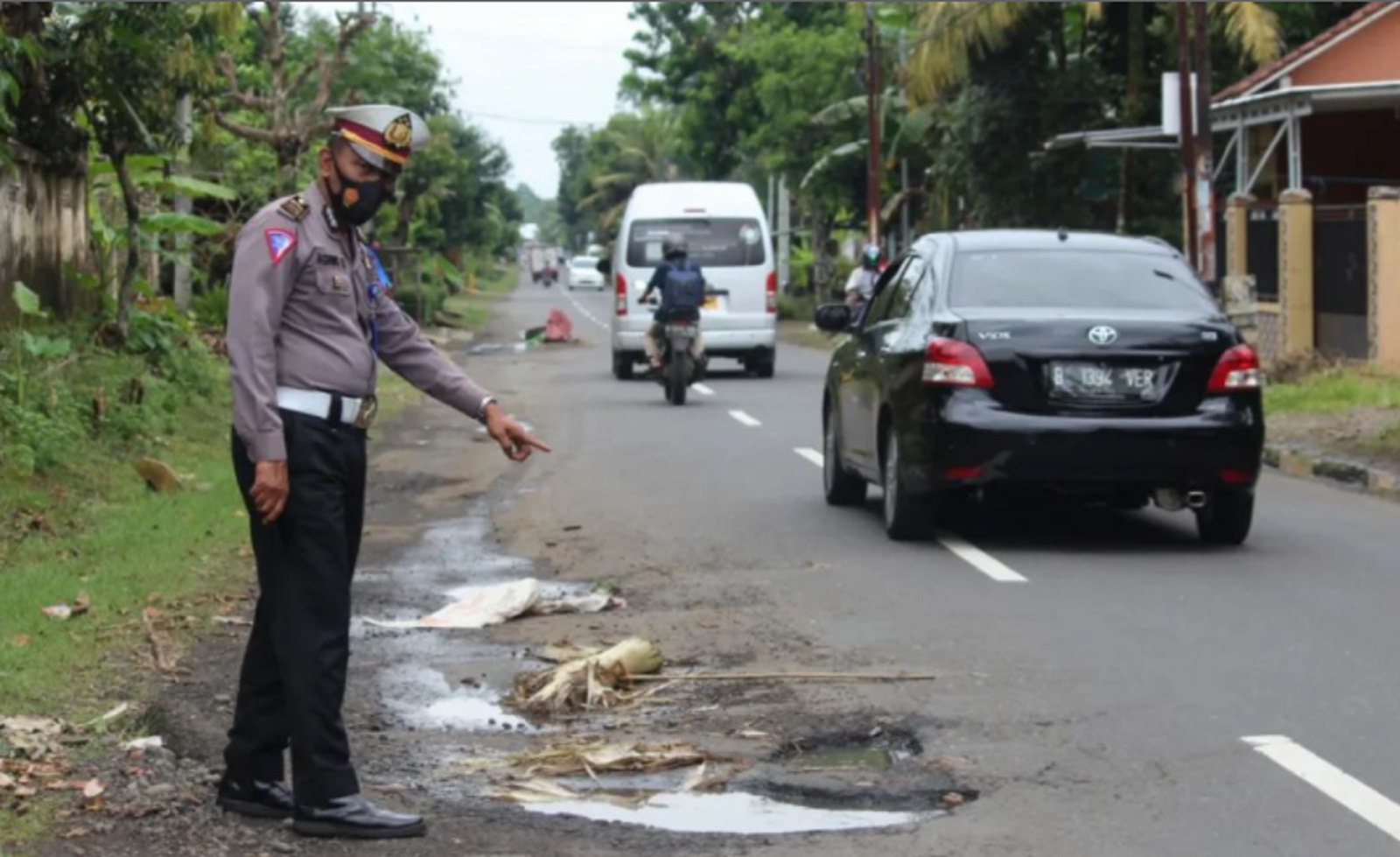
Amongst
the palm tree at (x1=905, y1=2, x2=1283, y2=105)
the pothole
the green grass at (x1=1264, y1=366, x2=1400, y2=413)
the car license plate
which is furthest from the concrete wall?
the palm tree at (x1=905, y1=2, x2=1283, y2=105)

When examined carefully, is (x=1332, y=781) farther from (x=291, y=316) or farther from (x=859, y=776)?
(x=291, y=316)

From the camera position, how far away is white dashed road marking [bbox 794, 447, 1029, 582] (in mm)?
10719

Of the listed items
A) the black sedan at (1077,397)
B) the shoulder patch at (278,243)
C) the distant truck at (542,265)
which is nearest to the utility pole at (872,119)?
the black sedan at (1077,397)

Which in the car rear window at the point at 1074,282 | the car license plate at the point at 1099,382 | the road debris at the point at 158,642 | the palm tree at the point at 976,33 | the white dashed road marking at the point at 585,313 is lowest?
the white dashed road marking at the point at 585,313

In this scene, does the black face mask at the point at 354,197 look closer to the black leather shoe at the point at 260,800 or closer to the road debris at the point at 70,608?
the black leather shoe at the point at 260,800

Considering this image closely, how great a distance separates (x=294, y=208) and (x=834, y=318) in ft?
27.1

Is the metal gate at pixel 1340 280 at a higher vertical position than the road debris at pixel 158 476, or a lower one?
higher

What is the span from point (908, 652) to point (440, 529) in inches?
207

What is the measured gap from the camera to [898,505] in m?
11.9

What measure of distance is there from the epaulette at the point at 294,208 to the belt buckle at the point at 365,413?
1.67 ft

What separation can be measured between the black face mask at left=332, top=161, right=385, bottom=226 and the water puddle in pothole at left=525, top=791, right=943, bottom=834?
1693 mm

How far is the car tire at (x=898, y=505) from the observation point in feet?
38.7

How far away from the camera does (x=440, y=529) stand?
1346cm

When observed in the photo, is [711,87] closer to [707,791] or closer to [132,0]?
[132,0]
